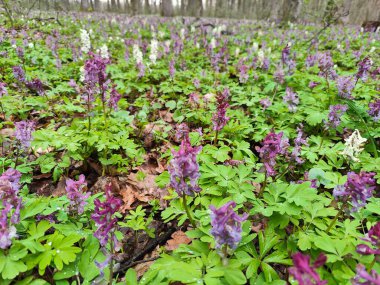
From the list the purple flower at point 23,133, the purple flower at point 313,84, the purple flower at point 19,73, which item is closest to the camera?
the purple flower at point 23,133

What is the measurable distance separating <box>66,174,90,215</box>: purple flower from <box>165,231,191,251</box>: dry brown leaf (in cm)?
82

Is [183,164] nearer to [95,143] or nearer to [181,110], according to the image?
[95,143]

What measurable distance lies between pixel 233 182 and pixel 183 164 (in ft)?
2.51

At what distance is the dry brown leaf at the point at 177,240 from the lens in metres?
2.43

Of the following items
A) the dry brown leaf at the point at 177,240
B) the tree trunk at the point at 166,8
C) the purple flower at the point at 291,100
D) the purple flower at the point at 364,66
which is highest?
the tree trunk at the point at 166,8

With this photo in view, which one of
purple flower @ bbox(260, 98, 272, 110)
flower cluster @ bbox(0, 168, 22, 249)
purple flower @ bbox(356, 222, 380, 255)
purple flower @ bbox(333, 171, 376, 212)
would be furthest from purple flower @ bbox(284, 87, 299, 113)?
flower cluster @ bbox(0, 168, 22, 249)

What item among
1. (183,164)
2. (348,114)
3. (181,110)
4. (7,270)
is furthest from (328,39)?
(7,270)

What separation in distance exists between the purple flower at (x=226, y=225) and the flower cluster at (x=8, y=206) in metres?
1.28

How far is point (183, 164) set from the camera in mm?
1834

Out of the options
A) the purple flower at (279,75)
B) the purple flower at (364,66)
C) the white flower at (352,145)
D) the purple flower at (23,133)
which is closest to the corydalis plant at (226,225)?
the white flower at (352,145)

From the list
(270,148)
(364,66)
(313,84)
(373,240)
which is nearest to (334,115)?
(364,66)

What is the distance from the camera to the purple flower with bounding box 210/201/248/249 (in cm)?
156

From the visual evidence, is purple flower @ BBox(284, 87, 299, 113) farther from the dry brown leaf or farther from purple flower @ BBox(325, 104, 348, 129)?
the dry brown leaf

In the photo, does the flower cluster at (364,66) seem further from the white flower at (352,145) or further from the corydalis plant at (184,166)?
the corydalis plant at (184,166)
